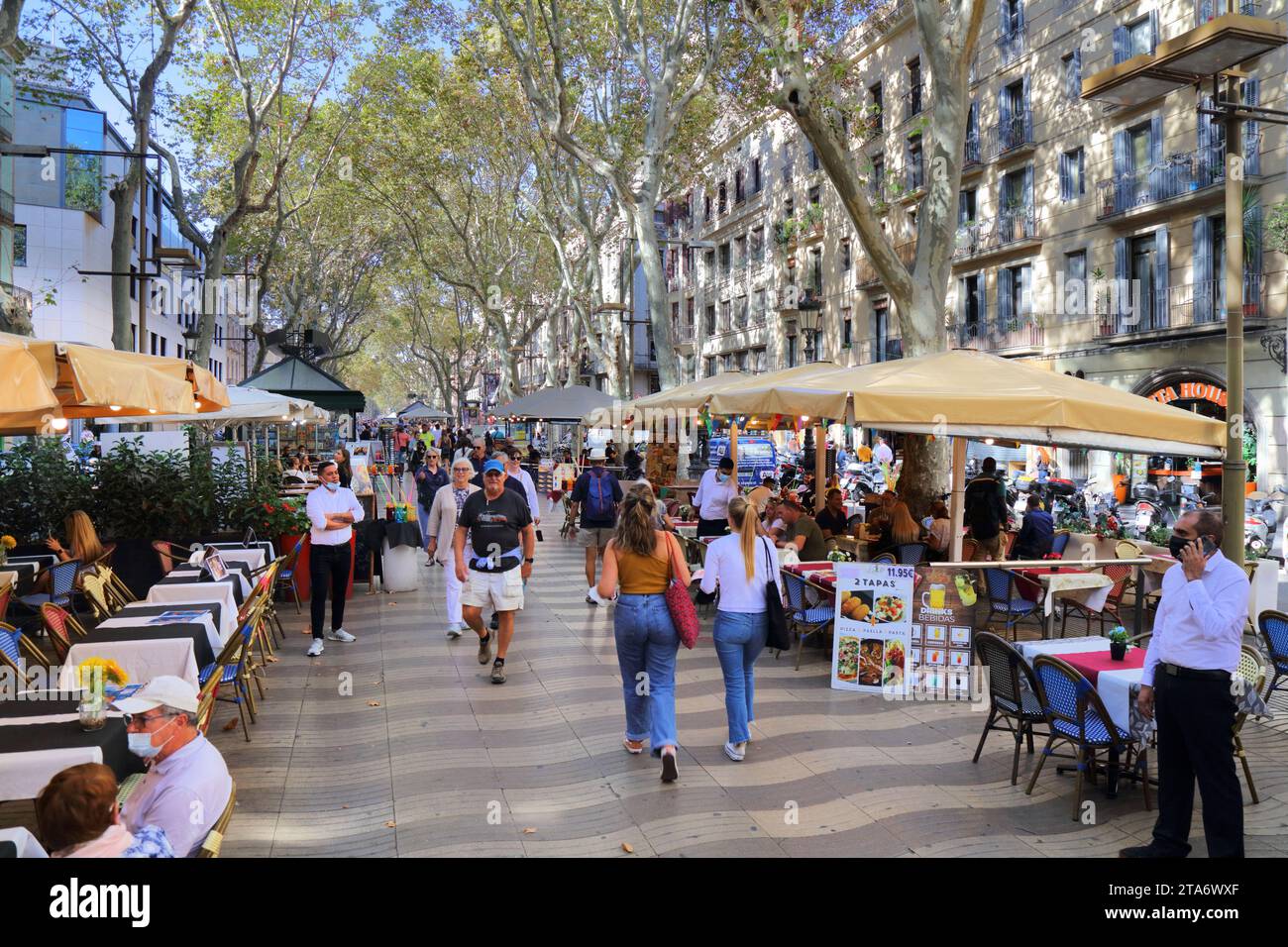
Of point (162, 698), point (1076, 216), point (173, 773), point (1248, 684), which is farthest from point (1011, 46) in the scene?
point (173, 773)

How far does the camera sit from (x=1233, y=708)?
444cm

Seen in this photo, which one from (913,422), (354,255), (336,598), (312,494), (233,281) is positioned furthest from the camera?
(354,255)

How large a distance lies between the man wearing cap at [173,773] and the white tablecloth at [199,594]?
13.0 ft

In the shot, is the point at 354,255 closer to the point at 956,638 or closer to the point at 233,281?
the point at 233,281

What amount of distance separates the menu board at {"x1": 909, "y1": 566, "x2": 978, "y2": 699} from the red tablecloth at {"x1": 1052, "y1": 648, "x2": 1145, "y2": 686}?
1.64 meters

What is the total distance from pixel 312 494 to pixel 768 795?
5256 millimetres

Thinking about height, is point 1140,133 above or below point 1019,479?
above

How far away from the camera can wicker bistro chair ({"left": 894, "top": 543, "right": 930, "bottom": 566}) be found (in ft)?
33.8

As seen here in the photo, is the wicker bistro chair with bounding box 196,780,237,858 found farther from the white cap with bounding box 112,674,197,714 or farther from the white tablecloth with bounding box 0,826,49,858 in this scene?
the white tablecloth with bounding box 0,826,49,858

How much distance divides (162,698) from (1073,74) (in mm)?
27451

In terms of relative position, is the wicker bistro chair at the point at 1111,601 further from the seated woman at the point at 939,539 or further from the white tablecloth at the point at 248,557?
the white tablecloth at the point at 248,557

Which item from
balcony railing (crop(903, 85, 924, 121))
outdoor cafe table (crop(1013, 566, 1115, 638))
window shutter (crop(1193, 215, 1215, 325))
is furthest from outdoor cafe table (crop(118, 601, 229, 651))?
balcony railing (crop(903, 85, 924, 121))

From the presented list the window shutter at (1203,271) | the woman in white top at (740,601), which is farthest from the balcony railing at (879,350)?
the woman in white top at (740,601)
